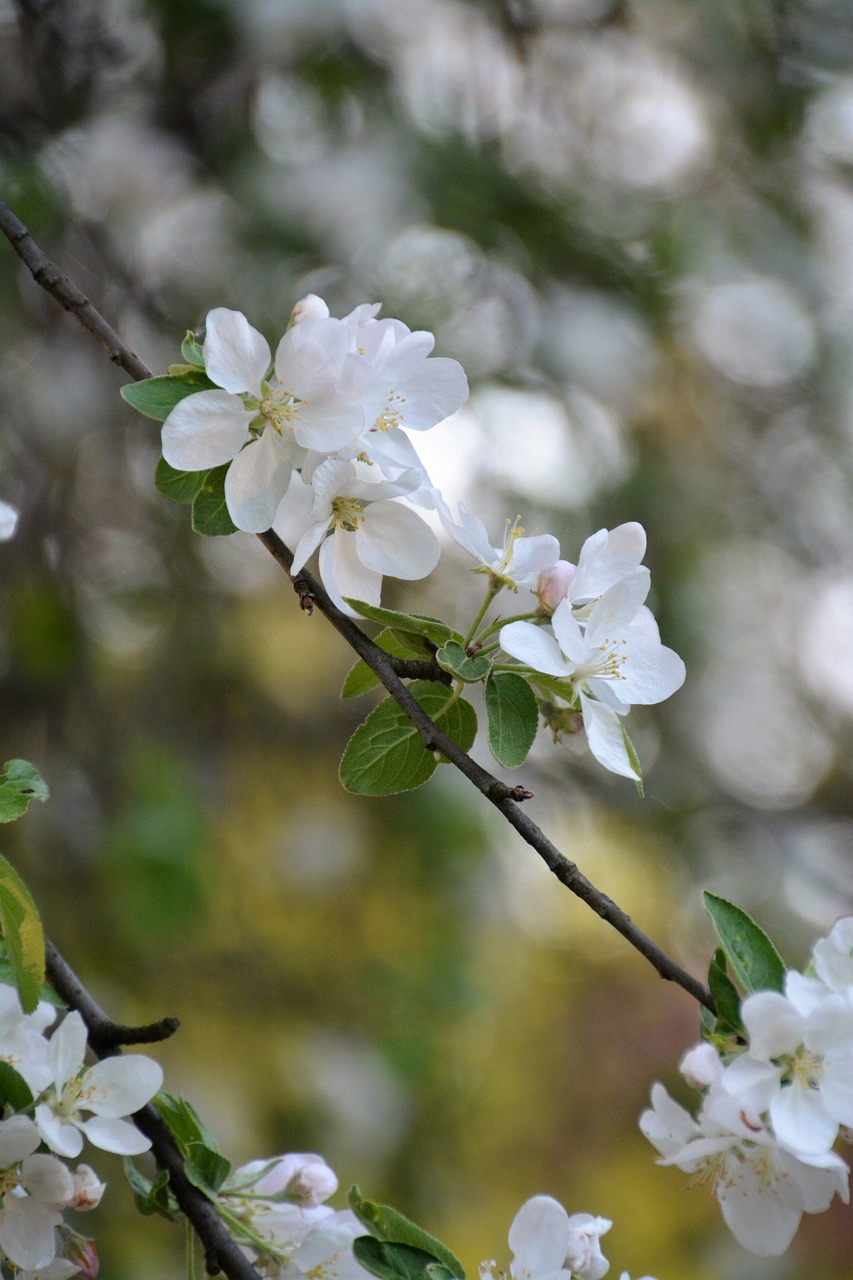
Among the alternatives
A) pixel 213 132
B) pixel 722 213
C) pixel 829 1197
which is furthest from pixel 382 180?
pixel 829 1197

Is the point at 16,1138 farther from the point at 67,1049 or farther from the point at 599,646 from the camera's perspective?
the point at 599,646

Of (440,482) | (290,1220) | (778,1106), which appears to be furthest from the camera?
(440,482)

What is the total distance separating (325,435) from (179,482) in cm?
6

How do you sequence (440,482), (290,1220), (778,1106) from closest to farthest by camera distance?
(778,1106)
(290,1220)
(440,482)

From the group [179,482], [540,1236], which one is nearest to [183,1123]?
[540,1236]

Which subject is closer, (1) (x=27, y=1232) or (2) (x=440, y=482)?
(1) (x=27, y=1232)

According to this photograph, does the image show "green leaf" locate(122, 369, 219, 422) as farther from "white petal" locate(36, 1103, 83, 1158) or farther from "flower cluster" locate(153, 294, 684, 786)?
"white petal" locate(36, 1103, 83, 1158)

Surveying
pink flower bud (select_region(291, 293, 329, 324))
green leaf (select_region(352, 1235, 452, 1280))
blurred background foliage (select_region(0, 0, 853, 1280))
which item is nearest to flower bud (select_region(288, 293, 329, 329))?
pink flower bud (select_region(291, 293, 329, 324))

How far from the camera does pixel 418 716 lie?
360 millimetres

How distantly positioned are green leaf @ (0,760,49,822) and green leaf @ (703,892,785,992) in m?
0.23

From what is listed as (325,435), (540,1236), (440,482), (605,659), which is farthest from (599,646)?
(440,482)

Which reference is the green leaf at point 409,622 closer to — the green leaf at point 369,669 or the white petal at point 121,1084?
the green leaf at point 369,669

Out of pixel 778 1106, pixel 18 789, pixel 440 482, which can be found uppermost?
pixel 18 789

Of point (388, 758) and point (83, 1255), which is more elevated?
point (388, 758)
